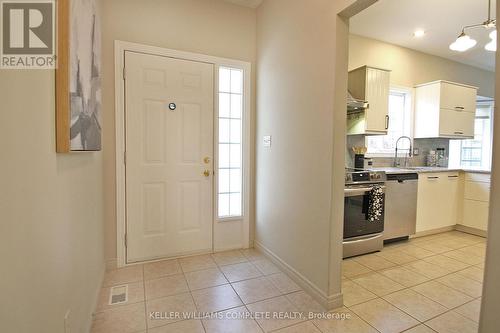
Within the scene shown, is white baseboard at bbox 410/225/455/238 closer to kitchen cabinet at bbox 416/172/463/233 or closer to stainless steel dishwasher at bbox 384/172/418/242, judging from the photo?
kitchen cabinet at bbox 416/172/463/233

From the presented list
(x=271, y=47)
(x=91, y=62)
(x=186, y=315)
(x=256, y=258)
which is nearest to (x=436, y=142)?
(x=271, y=47)

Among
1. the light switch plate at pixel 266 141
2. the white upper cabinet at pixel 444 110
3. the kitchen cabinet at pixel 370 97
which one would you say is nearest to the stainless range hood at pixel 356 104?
the kitchen cabinet at pixel 370 97

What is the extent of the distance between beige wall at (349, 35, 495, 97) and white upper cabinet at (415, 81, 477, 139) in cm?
33

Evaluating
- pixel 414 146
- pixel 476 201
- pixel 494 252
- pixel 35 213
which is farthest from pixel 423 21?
pixel 35 213

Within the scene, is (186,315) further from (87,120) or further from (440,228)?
(440,228)

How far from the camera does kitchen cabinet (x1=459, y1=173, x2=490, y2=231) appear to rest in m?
3.54

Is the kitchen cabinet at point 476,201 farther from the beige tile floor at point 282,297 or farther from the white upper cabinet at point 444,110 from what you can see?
the beige tile floor at point 282,297

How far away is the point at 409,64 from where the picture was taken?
4.03 metres

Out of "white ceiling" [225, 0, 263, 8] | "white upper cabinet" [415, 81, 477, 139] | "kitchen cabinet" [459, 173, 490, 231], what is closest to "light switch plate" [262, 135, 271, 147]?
"white ceiling" [225, 0, 263, 8]

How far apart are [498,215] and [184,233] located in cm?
256

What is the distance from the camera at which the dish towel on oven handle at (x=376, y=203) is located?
2873 millimetres

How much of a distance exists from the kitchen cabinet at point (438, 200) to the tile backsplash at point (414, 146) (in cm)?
59

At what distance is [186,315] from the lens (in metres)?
1.84
